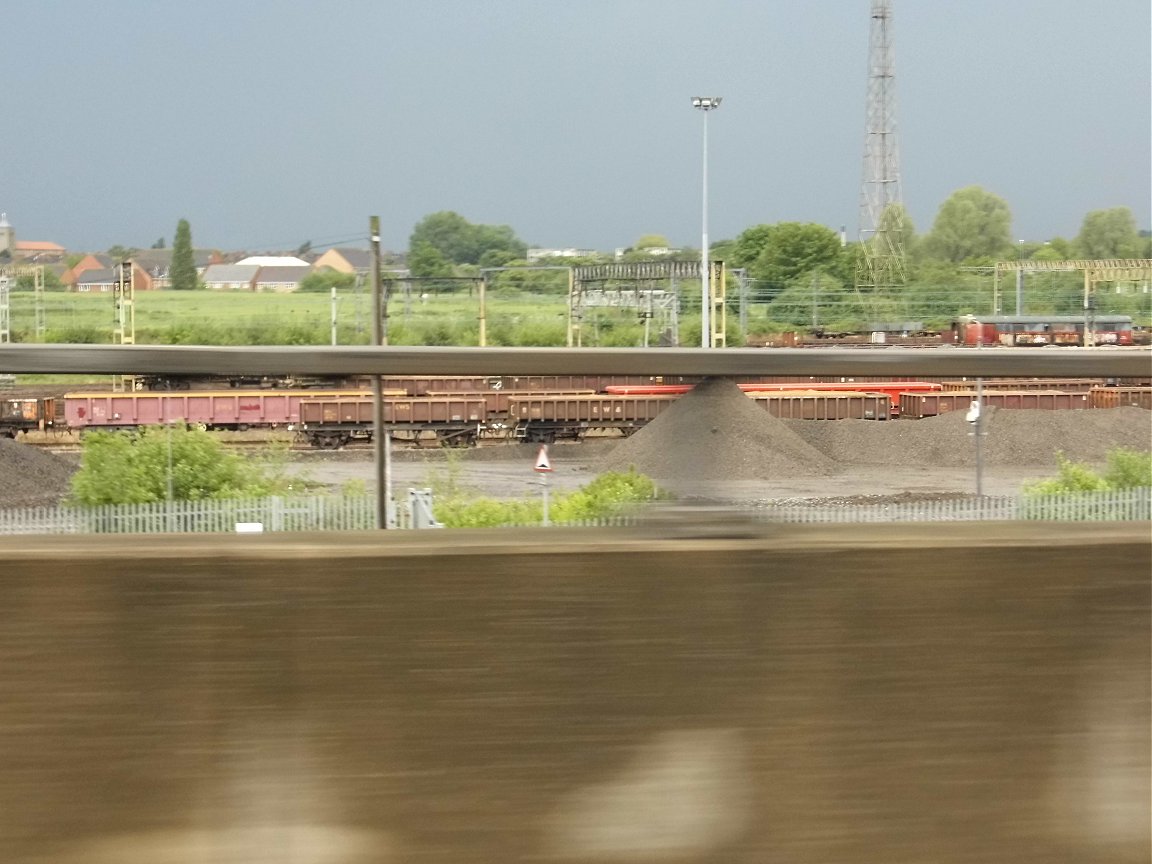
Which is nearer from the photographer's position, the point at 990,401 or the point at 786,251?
the point at 990,401

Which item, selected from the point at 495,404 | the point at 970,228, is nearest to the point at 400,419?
the point at 495,404

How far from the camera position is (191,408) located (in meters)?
3.32

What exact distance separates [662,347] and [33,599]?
61.8 inches

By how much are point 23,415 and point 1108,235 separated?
4120mm

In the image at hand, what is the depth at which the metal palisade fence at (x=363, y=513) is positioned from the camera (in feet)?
10.5

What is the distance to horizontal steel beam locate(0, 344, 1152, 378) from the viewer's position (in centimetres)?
325

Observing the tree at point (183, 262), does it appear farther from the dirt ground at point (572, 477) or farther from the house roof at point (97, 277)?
the dirt ground at point (572, 477)

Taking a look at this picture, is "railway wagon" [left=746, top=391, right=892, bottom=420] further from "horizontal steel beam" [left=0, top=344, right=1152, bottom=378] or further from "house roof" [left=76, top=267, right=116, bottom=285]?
"house roof" [left=76, top=267, right=116, bottom=285]

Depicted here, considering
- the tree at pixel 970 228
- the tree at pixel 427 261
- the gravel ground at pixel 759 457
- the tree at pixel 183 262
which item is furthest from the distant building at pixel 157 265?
the tree at pixel 970 228

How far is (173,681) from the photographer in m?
3.06

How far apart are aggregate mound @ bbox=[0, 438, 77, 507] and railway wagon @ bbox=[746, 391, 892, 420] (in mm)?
1637

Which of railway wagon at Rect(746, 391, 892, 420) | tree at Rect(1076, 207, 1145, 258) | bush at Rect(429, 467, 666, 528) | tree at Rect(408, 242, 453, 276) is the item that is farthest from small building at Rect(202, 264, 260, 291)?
tree at Rect(1076, 207, 1145, 258)

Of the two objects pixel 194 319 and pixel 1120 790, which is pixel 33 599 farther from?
pixel 1120 790

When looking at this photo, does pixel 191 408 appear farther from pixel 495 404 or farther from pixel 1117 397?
pixel 1117 397
